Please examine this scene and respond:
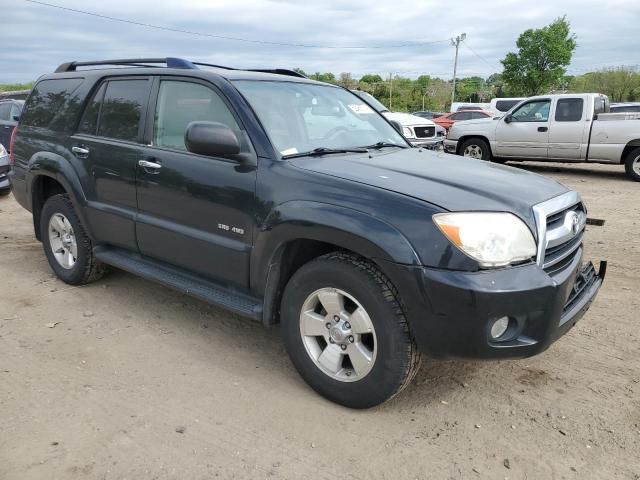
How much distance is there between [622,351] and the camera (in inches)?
139

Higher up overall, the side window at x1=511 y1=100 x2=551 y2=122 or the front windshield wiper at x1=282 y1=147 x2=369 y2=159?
the side window at x1=511 y1=100 x2=551 y2=122

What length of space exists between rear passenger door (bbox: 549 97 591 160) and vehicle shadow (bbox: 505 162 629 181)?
0.77m

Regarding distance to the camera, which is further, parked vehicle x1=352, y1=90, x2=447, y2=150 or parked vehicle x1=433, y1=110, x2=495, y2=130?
parked vehicle x1=433, y1=110, x2=495, y2=130

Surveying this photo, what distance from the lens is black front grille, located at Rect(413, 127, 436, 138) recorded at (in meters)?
12.1

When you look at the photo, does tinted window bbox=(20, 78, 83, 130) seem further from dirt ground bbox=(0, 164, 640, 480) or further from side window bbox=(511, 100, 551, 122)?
side window bbox=(511, 100, 551, 122)

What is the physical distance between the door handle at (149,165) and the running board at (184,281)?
0.68 m

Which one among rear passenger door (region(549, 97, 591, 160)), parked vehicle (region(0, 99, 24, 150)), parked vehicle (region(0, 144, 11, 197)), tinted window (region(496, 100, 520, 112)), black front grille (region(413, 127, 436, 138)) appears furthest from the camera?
tinted window (region(496, 100, 520, 112))

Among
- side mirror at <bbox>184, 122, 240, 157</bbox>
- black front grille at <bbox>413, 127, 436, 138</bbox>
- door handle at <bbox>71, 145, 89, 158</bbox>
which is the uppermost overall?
side mirror at <bbox>184, 122, 240, 157</bbox>

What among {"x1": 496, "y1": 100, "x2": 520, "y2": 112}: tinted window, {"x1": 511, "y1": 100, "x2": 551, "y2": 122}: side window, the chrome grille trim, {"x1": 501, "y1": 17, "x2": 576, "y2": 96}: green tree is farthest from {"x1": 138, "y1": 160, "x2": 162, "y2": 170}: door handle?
{"x1": 501, "y1": 17, "x2": 576, "y2": 96}: green tree

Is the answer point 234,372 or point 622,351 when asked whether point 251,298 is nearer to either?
point 234,372

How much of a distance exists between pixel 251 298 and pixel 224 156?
86 cm

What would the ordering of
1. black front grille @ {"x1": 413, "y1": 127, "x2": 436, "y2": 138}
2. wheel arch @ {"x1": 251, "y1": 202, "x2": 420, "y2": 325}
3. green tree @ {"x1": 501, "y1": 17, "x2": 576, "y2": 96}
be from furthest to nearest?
green tree @ {"x1": 501, "y1": 17, "x2": 576, "y2": 96}
black front grille @ {"x1": 413, "y1": 127, "x2": 436, "y2": 138}
wheel arch @ {"x1": 251, "y1": 202, "x2": 420, "y2": 325}

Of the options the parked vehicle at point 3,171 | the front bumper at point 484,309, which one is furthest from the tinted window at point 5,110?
the front bumper at point 484,309

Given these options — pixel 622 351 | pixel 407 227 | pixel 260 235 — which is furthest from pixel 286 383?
pixel 622 351
